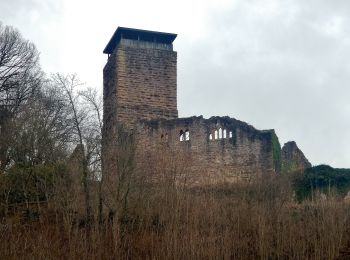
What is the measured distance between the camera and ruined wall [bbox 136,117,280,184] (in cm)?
2253

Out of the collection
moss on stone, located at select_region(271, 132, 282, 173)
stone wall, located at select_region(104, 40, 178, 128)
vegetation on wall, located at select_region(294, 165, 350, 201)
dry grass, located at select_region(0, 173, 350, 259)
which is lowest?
→ dry grass, located at select_region(0, 173, 350, 259)

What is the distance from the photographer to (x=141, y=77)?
2503 centimetres

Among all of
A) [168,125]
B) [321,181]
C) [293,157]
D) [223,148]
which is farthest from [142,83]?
[321,181]

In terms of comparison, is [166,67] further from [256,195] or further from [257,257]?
[257,257]

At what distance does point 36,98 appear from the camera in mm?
23125

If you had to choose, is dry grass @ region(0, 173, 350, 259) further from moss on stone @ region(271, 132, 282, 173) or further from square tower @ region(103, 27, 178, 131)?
square tower @ region(103, 27, 178, 131)

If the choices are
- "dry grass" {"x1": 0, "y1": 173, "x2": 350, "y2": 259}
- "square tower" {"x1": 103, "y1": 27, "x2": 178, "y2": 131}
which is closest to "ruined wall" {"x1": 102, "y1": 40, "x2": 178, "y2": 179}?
"square tower" {"x1": 103, "y1": 27, "x2": 178, "y2": 131}

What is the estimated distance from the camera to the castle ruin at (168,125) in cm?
2256

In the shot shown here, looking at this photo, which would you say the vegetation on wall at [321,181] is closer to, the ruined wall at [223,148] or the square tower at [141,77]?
the ruined wall at [223,148]

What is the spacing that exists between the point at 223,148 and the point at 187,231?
25.0 ft

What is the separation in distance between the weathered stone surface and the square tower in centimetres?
426

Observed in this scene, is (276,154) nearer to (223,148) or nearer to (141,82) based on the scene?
(223,148)

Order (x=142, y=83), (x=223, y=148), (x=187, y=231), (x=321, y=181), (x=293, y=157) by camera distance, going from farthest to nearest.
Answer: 1. (x=142, y=83)
2. (x=293, y=157)
3. (x=223, y=148)
4. (x=321, y=181)
5. (x=187, y=231)

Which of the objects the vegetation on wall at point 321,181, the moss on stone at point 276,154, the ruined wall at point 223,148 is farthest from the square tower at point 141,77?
the vegetation on wall at point 321,181
